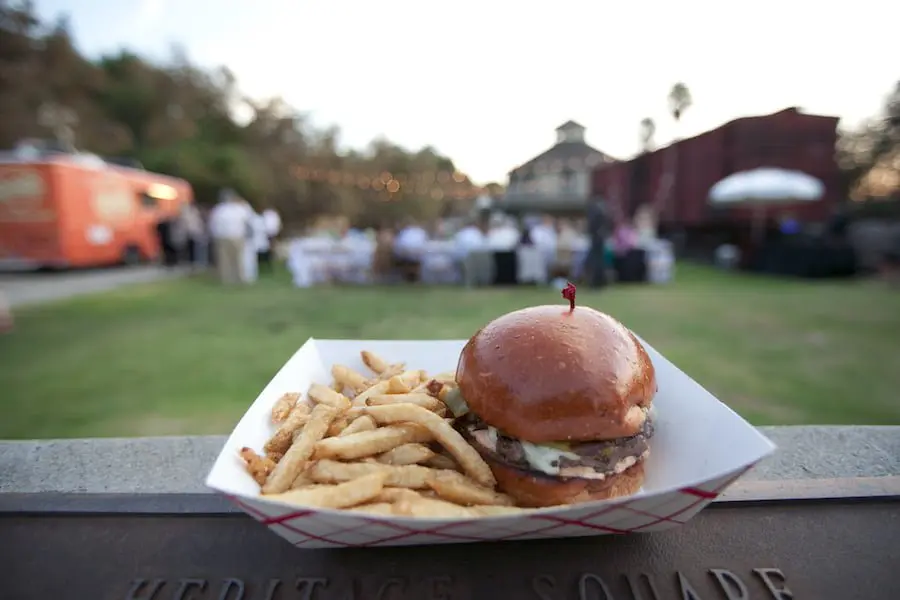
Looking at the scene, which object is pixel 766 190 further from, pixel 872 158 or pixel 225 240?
pixel 872 158

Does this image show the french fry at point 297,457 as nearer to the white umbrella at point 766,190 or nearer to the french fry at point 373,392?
the french fry at point 373,392

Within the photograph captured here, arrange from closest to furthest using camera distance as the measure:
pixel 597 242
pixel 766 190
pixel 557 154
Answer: pixel 557 154 → pixel 597 242 → pixel 766 190

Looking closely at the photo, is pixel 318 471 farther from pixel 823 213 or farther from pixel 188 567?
pixel 823 213

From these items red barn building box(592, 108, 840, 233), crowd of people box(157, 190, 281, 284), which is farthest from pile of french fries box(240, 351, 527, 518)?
red barn building box(592, 108, 840, 233)

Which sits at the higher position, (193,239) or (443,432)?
(193,239)

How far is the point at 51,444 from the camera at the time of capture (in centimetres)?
212

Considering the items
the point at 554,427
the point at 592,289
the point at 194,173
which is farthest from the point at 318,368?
the point at 194,173

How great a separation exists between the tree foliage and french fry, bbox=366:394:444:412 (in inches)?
804

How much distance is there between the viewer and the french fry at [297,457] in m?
1.25

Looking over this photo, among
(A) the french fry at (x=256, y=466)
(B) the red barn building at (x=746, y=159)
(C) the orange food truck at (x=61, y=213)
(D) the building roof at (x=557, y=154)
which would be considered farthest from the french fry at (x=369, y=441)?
(B) the red barn building at (x=746, y=159)

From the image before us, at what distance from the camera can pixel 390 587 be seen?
3.69ft

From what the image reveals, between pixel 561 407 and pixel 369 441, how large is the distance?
0.48 metres

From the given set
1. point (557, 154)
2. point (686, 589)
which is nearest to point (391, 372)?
point (686, 589)

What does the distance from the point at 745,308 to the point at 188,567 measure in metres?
8.97
